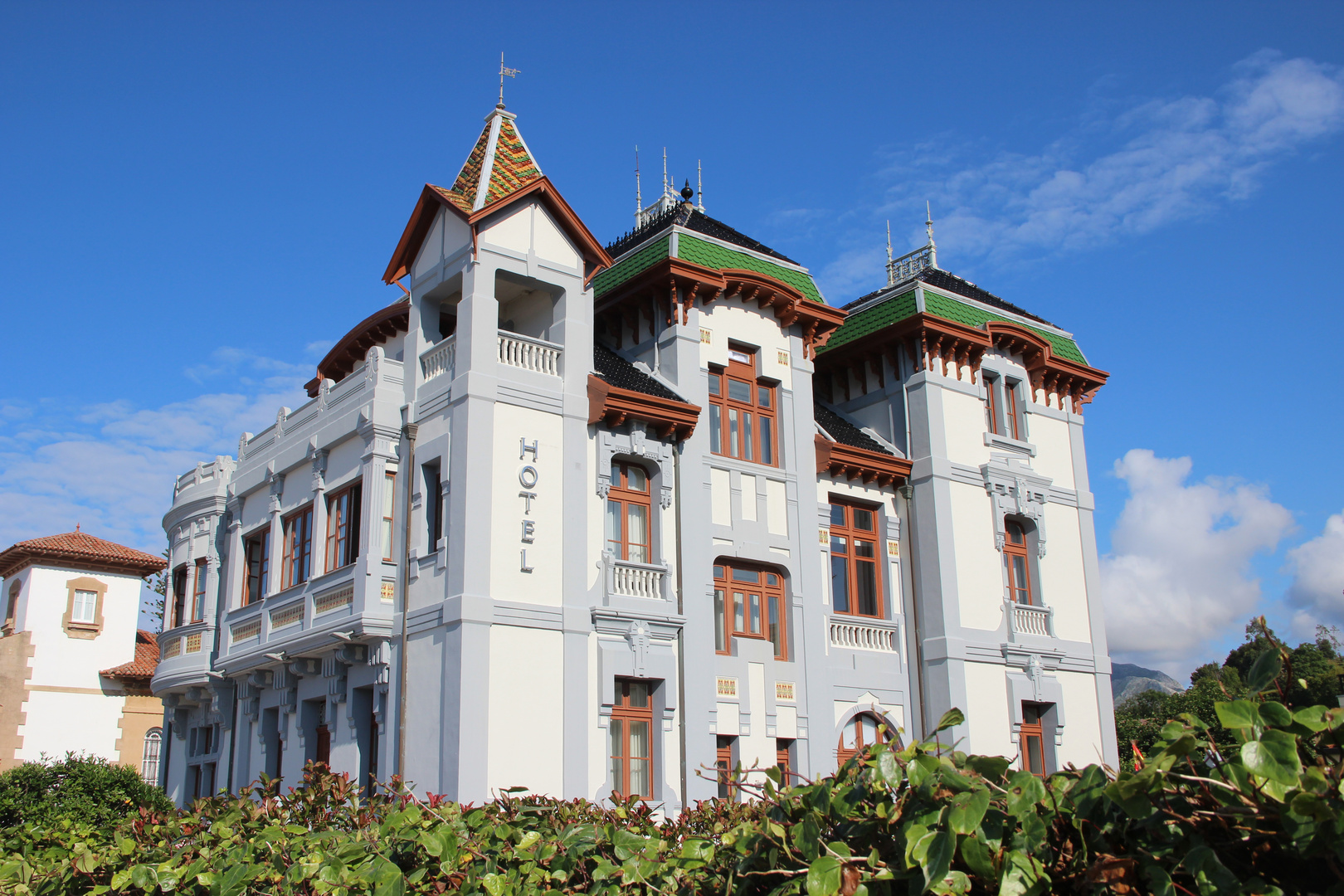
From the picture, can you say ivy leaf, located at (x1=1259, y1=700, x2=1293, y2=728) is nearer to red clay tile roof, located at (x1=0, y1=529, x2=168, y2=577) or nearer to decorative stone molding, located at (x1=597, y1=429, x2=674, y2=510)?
decorative stone molding, located at (x1=597, y1=429, x2=674, y2=510)

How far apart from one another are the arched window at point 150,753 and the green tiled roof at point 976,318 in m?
28.0

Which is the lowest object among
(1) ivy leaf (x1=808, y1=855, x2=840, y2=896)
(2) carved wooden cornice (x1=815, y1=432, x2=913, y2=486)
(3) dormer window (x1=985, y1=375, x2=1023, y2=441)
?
(1) ivy leaf (x1=808, y1=855, x2=840, y2=896)

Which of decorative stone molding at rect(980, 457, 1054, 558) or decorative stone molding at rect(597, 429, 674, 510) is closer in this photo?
decorative stone molding at rect(597, 429, 674, 510)

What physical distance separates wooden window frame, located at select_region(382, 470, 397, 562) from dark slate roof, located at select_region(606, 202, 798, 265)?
8042mm

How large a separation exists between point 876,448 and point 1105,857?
23.1 metres

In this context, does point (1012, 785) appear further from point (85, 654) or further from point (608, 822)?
point (85, 654)

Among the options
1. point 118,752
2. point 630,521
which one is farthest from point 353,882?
point 118,752

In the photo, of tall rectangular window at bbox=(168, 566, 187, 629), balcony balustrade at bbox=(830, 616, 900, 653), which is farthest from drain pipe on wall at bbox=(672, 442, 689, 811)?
tall rectangular window at bbox=(168, 566, 187, 629)

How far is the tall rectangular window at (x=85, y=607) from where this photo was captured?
37781 mm

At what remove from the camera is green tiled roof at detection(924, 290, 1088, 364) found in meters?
27.3

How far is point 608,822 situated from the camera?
768 cm

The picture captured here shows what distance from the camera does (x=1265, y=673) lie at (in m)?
4.31

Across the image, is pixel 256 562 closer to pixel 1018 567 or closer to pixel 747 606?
pixel 747 606

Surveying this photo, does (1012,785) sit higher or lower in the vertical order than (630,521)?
lower
